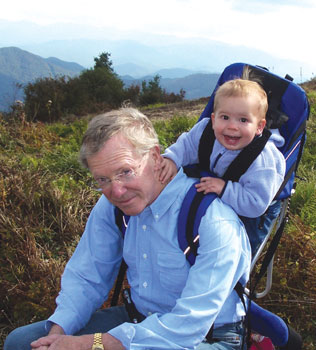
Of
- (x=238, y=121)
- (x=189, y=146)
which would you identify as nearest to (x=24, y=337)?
(x=189, y=146)

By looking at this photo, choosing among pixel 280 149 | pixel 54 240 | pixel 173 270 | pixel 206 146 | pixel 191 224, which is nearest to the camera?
pixel 191 224

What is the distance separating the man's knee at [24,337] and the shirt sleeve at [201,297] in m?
0.56

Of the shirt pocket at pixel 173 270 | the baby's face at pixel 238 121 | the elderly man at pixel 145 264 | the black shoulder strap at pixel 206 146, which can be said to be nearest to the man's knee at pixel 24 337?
the elderly man at pixel 145 264

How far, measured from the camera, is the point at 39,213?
4.18 m

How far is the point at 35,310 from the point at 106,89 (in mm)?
21579

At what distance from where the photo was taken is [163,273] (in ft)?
6.32

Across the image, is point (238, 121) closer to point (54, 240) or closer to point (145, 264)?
point (145, 264)

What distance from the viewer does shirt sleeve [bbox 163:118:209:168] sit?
234 centimetres

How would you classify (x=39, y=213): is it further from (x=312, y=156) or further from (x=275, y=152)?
(x=312, y=156)

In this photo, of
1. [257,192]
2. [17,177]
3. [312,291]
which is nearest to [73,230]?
[17,177]

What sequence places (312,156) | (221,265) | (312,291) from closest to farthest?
(221,265)
(312,291)
(312,156)

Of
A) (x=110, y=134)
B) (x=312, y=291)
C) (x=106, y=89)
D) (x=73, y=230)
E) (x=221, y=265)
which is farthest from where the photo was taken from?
(x=106, y=89)

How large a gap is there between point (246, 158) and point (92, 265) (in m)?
1.06

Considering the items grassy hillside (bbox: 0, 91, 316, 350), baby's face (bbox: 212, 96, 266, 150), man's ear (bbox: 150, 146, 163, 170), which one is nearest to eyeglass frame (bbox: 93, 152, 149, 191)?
man's ear (bbox: 150, 146, 163, 170)
